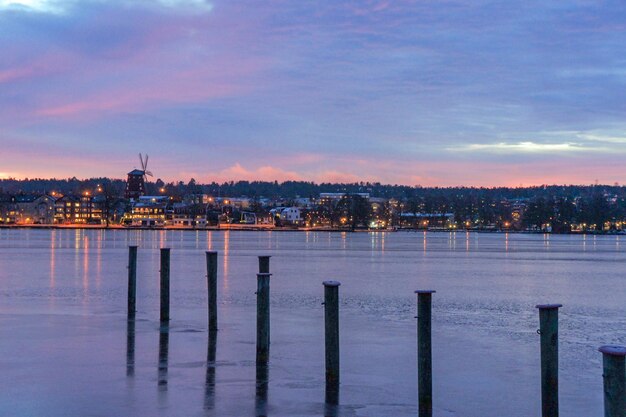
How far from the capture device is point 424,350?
593 inches

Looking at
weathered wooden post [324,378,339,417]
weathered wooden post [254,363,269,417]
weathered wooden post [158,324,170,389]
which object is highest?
weathered wooden post [158,324,170,389]

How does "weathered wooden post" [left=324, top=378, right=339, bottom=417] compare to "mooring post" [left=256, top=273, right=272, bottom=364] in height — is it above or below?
below

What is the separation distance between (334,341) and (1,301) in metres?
20.4

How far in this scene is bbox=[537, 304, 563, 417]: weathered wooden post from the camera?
523 inches

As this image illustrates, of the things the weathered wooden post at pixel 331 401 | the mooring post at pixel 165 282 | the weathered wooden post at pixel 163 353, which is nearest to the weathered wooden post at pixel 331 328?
the weathered wooden post at pixel 331 401

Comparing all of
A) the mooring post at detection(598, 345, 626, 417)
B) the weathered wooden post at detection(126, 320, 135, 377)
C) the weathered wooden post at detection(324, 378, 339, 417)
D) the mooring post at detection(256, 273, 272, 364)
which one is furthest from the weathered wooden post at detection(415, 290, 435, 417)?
the weathered wooden post at detection(126, 320, 135, 377)

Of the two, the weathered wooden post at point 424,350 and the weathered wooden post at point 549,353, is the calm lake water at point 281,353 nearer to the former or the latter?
the weathered wooden post at point 424,350

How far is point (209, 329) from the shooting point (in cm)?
2433

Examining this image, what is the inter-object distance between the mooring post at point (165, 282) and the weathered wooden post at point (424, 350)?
11.2 metres

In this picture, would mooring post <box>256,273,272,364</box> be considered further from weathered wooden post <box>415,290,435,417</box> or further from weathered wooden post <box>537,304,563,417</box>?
weathered wooden post <box>537,304,563,417</box>

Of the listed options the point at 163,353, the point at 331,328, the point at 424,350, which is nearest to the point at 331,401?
the point at 331,328

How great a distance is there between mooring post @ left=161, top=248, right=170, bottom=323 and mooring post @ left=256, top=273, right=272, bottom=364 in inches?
255

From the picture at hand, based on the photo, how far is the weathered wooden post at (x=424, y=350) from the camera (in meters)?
14.9

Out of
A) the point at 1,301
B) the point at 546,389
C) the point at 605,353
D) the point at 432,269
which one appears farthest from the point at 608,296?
the point at 605,353
